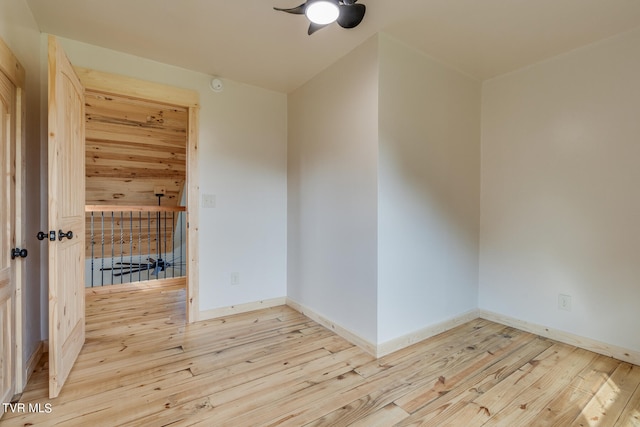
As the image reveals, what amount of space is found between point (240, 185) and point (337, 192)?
1.06 metres

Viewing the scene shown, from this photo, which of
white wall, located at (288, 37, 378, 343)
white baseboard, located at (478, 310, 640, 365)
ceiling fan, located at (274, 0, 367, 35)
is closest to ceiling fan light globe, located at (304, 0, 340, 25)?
ceiling fan, located at (274, 0, 367, 35)

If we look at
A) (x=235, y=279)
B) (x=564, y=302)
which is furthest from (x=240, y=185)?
(x=564, y=302)

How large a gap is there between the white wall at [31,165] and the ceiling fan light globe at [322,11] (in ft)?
5.44

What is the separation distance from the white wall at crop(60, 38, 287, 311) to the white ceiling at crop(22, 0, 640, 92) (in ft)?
1.23

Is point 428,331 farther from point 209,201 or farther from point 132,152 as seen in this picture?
point 132,152

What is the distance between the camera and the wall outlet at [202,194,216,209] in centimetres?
281

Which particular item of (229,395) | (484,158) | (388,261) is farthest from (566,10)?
(229,395)

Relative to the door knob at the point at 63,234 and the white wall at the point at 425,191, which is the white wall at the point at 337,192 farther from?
the door knob at the point at 63,234

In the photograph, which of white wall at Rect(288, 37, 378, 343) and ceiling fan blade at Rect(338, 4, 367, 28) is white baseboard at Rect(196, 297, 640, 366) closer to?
white wall at Rect(288, 37, 378, 343)

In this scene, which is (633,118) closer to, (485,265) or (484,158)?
(484,158)

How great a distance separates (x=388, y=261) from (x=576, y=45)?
215cm

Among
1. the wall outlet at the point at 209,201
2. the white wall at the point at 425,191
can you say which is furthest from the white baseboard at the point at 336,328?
the wall outlet at the point at 209,201

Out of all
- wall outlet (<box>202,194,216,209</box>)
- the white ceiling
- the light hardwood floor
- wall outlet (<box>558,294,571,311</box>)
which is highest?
the white ceiling

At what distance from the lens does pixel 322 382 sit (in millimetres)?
1851
